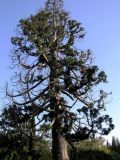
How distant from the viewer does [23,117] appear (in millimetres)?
25969

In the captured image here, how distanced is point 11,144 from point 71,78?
556cm

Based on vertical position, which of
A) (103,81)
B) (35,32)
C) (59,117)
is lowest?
(59,117)

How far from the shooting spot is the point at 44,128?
25.0m

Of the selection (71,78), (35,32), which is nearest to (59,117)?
(71,78)

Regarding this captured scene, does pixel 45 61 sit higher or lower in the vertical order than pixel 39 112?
higher

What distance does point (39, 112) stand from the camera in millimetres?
25781

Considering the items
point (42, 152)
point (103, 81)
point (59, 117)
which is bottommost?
point (42, 152)

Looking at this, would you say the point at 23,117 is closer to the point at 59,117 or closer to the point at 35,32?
the point at 59,117

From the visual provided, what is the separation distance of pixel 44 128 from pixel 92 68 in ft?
15.9

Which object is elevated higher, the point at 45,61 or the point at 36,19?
the point at 36,19

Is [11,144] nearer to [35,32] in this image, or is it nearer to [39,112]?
[39,112]

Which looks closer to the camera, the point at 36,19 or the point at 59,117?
the point at 59,117

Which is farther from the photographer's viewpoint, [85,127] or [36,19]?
[36,19]

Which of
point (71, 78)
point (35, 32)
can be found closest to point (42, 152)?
point (71, 78)
